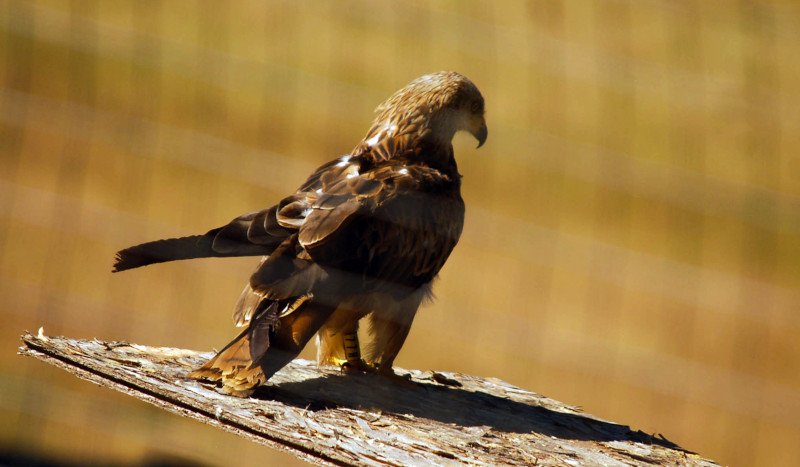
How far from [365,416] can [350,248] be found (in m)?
0.69

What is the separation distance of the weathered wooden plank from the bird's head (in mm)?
1297

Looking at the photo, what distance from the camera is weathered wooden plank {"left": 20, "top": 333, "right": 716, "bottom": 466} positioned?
281 centimetres

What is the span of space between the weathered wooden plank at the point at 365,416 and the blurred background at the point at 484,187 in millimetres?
2421

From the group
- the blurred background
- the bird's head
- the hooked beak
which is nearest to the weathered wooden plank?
the bird's head

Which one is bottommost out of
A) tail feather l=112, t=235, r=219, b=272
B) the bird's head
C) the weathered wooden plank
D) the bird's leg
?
the weathered wooden plank

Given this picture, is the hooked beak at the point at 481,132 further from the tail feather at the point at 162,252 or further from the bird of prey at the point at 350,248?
the tail feather at the point at 162,252

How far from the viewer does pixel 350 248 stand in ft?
10.9

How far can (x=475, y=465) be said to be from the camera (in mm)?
2863

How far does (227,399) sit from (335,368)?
1.02 m

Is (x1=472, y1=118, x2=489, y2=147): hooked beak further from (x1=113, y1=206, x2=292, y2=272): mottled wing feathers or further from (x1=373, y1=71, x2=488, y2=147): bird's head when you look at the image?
(x1=113, y1=206, x2=292, y2=272): mottled wing feathers

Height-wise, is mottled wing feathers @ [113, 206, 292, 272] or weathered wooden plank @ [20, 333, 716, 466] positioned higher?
mottled wing feathers @ [113, 206, 292, 272]

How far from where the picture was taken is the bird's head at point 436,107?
13.3 feet

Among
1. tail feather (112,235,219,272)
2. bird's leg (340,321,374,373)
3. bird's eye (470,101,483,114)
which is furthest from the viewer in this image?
bird's eye (470,101,483,114)

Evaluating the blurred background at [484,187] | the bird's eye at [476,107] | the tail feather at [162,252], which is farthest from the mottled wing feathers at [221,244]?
the blurred background at [484,187]
